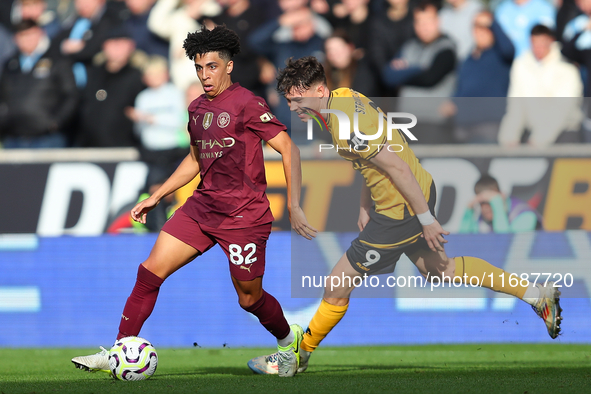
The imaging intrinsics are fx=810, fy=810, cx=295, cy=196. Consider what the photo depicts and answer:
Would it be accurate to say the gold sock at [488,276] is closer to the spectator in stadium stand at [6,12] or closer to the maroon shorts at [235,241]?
the maroon shorts at [235,241]

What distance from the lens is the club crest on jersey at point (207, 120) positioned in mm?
5035

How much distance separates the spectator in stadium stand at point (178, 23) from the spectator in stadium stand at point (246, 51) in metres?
0.16

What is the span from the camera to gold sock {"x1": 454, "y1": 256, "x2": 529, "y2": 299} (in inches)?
219

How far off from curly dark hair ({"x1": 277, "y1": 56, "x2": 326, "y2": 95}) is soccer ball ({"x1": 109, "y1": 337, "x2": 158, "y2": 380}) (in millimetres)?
1913

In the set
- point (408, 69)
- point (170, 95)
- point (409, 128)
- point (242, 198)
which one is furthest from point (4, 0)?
point (242, 198)

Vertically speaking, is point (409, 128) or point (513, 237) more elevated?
point (409, 128)

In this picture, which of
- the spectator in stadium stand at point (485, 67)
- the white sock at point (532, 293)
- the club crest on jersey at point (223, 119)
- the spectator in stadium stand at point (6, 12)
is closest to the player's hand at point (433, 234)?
the white sock at point (532, 293)

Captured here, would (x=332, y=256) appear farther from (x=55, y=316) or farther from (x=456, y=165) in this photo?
(x=55, y=316)

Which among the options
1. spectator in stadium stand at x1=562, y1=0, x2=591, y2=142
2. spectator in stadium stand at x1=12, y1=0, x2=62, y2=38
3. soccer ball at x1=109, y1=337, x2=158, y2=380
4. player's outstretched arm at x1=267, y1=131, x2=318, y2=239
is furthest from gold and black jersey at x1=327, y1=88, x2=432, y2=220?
spectator in stadium stand at x1=12, y1=0, x2=62, y2=38

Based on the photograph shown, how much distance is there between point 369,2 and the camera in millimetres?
9281

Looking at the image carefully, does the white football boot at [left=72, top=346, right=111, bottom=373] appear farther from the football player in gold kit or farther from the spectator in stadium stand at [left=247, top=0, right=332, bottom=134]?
the spectator in stadium stand at [left=247, top=0, right=332, bottom=134]

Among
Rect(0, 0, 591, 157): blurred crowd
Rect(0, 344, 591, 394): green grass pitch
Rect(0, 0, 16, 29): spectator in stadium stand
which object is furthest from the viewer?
Rect(0, 0, 16, 29): spectator in stadium stand

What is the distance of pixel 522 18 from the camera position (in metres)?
8.83

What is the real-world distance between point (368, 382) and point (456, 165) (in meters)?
3.00
